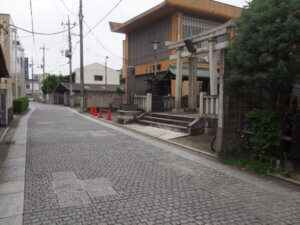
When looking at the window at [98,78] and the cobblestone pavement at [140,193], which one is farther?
the window at [98,78]

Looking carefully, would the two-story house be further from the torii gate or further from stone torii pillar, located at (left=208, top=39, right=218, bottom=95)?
stone torii pillar, located at (left=208, top=39, right=218, bottom=95)

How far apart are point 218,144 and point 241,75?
7.32ft

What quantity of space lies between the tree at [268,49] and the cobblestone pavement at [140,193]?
2.36 metres

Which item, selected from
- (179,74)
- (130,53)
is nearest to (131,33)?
(130,53)

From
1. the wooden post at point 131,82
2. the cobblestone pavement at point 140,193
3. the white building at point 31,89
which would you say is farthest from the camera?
the white building at point 31,89

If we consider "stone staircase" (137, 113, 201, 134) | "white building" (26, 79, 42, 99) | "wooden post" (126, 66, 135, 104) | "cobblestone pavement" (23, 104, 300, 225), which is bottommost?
"cobblestone pavement" (23, 104, 300, 225)

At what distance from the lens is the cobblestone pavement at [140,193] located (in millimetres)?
3904

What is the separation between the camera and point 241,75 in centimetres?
670

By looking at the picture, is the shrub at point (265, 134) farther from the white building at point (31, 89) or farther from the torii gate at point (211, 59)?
the white building at point (31, 89)

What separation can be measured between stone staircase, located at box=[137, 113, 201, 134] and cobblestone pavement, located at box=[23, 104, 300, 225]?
3.81 metres

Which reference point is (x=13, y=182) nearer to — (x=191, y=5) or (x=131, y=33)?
(x=191, y=5)

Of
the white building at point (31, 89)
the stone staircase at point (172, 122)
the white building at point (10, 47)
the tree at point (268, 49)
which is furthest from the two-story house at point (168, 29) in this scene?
the white building at point (31, 89)

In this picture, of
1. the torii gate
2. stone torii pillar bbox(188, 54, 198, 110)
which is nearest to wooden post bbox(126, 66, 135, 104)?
the torii gate

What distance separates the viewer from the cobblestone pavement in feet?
12.8
